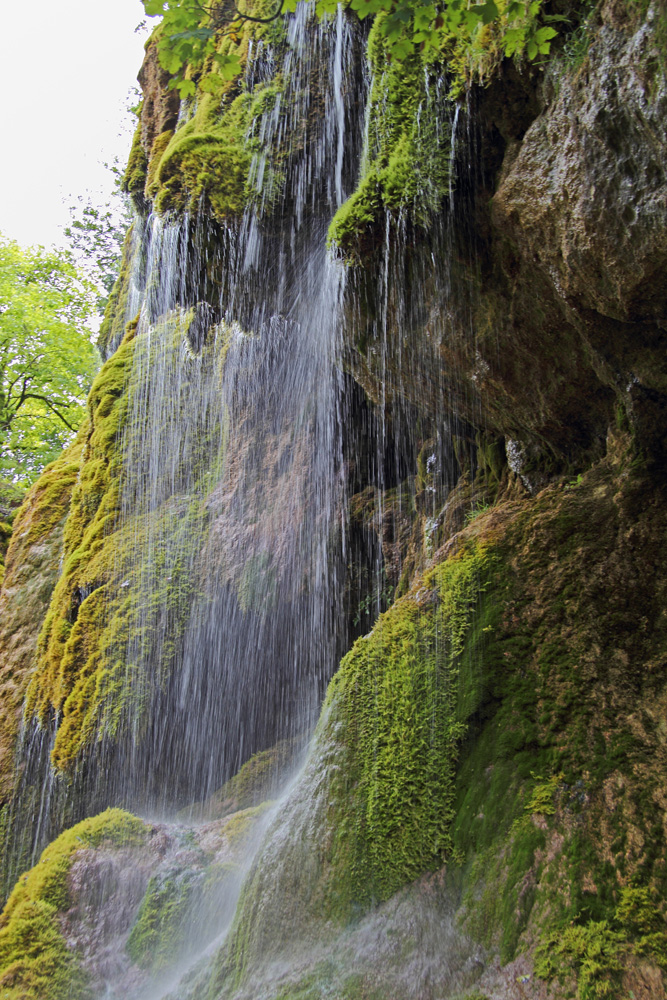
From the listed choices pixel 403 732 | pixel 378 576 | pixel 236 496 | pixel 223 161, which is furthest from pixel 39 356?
pixel 403 732

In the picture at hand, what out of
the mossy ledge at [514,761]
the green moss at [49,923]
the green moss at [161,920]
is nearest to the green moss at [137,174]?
the mossy ledge at [514,761]

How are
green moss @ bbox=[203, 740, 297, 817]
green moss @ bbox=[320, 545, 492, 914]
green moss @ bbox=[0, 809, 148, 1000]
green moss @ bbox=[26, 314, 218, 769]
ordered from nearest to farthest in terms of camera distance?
green moss @ bbox=[320, 545, 492, 914]
green moss @ bbox=[0, 809, 148, 1000]
green moss @ bbox=[203, 740, 297, 817]
green moss @ bbox=[26, 314, 218, 769]

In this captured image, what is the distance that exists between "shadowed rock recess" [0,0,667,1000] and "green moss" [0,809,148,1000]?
3cm

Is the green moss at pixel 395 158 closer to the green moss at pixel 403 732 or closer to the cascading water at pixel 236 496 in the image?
the cascading water at pixel 236 496

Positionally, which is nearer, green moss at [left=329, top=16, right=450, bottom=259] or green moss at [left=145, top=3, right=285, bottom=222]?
green moss at [left=329, top=16, right=450, bottom=259]

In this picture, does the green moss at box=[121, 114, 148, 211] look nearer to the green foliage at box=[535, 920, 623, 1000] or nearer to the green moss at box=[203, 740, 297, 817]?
the green moss at box=[203, 740, 297, 817]

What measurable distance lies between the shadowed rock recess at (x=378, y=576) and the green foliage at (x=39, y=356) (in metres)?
7.01

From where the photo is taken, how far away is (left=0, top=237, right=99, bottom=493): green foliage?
14.6m

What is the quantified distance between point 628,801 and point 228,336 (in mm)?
6950

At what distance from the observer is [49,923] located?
17.6 feet

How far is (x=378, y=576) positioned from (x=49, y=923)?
433 centimetres

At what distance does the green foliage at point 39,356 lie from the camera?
14570 mm

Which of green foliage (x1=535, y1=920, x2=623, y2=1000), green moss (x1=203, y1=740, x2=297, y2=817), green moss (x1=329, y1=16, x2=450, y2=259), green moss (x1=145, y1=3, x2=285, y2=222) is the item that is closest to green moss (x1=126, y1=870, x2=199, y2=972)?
green moss (x1=203, y1=740, x2=297, y2=817)

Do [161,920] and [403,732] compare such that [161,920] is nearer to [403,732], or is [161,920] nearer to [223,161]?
[403,732]
